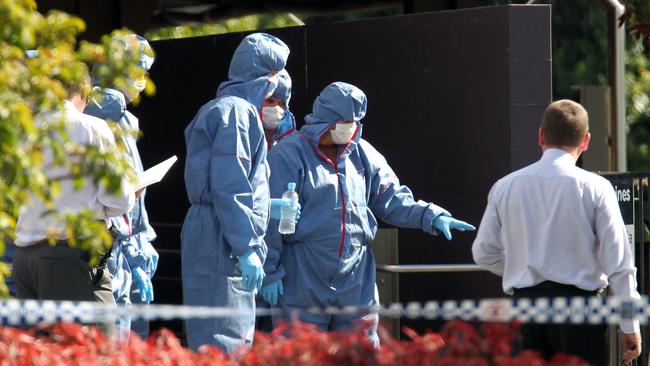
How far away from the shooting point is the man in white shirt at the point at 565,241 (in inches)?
210

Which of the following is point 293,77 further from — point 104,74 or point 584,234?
point 104,74

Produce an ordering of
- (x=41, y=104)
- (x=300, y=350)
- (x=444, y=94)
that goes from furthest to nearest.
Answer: (x=444, y=94) → (x=300, y=350) → (x=41, y=104)

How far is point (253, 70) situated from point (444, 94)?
1907 millimetres

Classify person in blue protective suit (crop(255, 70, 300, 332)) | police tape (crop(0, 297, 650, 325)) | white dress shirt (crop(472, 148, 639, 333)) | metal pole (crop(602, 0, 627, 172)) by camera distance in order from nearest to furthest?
1. police tape (crop(0, 297, 650, 325))
2. white dress shirt (crop(472, 148, 639, 333))
3. person in blue protective suit (crop(255, 70, 300, 332))
4. metal pole (crop(602, 0, 627, 172))

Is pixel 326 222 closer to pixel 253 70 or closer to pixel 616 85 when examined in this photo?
pixel 253 70

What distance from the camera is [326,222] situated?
680cm

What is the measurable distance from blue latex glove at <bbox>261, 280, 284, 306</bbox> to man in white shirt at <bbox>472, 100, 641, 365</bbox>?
161 cm

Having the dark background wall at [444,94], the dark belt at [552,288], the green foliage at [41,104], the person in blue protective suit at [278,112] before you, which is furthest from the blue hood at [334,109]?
the green foliage at [41,104]

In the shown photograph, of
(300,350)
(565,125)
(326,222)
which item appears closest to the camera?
(300,350)

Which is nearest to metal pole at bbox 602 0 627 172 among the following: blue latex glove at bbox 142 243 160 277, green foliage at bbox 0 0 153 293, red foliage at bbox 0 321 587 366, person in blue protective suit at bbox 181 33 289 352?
blue latex glove at bbox 142 243 160 277

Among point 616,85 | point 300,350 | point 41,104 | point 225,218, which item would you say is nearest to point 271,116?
point 225,218

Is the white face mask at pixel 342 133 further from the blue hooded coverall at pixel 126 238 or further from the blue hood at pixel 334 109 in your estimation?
the blue hooded coverall at pixel 126 238

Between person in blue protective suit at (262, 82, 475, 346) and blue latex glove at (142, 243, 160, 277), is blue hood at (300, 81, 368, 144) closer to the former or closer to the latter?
person in blue protective suit at (262, 82, 475, 346)

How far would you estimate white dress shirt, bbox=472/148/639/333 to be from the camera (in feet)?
17.5
